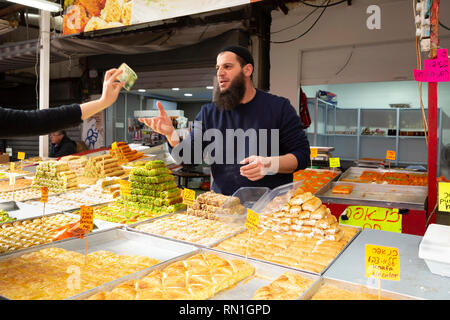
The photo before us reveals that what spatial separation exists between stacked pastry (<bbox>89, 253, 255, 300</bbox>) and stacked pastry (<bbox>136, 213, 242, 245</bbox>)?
0.35 m

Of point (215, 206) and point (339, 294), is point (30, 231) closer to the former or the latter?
point (215, 206)

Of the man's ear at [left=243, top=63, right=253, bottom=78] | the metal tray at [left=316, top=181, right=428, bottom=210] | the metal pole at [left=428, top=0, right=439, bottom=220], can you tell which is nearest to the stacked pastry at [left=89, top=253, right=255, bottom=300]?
the man's ear at [left=243, top=63, right=253, bottom=78]

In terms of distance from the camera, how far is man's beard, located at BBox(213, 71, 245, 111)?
271cm

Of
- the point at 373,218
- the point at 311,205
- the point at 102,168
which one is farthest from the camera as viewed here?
the point at 102,168

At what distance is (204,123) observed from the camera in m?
2.96

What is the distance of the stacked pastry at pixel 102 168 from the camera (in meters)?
4.80

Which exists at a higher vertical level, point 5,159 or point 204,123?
point 204,123

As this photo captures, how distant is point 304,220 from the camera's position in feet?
7.02

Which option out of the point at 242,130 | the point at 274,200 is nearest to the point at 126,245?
the point at 274,200

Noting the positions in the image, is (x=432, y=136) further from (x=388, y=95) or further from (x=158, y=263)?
(x=388, y=95)

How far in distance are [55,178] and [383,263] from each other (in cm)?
378

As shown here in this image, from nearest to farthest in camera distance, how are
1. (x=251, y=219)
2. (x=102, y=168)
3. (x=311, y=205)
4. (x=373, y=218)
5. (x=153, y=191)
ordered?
(x=251, y=219), (x=311, y=205), (x=153, y=191), (x=373, y=218), (x=102, y=168)

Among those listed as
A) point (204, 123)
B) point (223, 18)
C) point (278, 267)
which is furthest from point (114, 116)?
point (278, 267)

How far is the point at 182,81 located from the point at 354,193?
5148 millimetres
